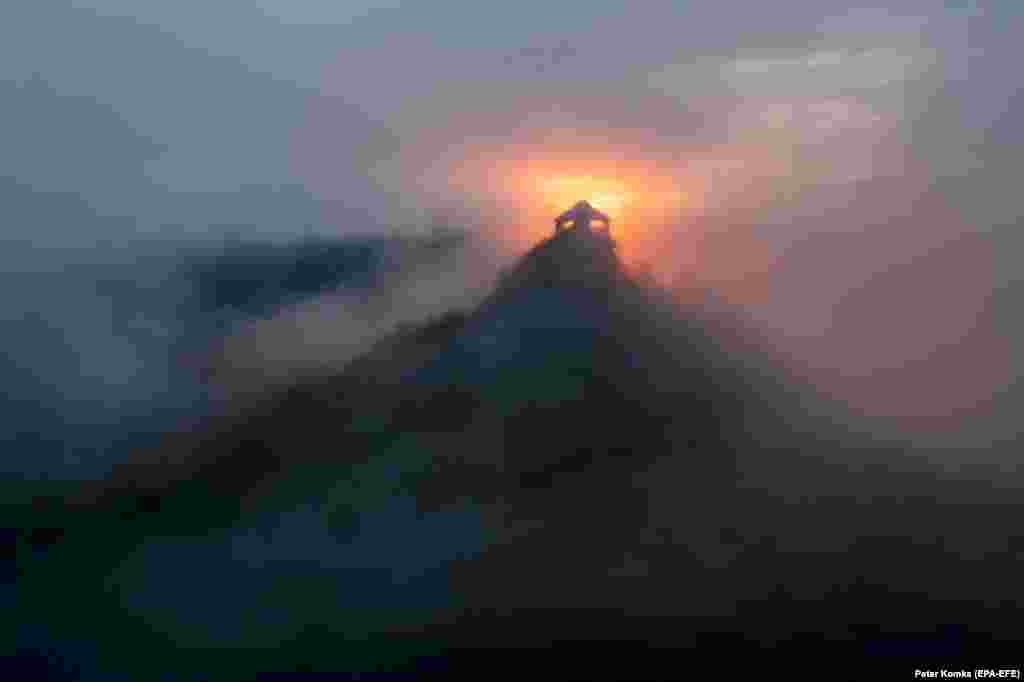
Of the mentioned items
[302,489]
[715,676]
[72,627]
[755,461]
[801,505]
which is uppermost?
[755,461]

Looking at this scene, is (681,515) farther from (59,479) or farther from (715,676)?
(59,479)

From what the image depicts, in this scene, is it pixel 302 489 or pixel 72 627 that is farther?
pixel 302 489

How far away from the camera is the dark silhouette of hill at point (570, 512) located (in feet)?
78.5

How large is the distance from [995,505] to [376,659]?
21.7 meters

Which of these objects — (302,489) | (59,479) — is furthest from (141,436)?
(302,489)

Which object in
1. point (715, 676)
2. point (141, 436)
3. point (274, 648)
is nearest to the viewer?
point (715, 676)

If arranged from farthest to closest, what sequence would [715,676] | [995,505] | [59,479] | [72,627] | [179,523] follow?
[59,479] < [179,523] < [995,505] < [72,627] < [715,676]

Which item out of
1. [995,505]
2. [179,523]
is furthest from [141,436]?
[995,505]

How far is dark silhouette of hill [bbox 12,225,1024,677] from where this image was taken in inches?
942

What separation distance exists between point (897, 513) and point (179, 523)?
86.9 feet

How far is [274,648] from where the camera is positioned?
24.0 m

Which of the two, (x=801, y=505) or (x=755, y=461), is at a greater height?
(x=755, y=461)

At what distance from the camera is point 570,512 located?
28.6 metres

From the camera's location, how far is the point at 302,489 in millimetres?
31328
